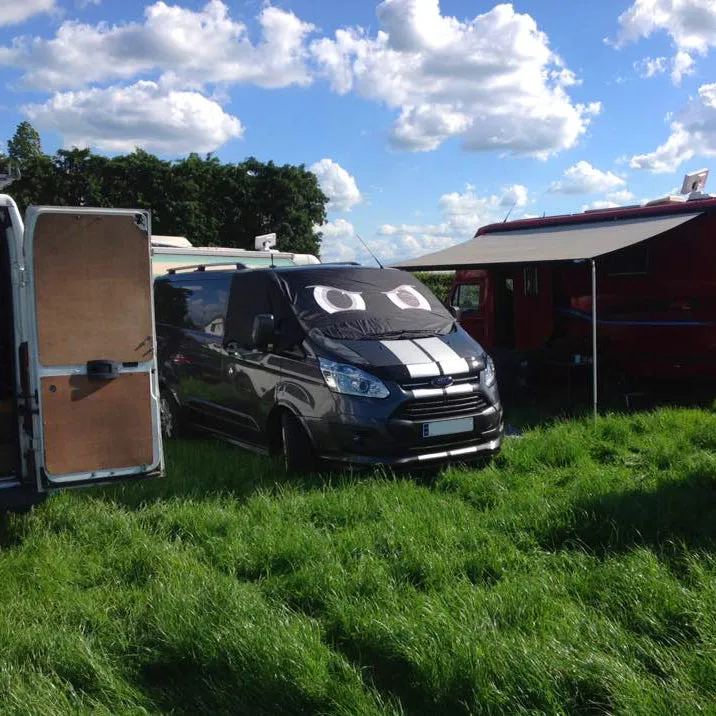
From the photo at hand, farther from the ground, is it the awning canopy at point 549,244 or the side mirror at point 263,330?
the awning canopy at point 549,244

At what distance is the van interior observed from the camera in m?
5.14

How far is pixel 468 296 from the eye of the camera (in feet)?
40.6

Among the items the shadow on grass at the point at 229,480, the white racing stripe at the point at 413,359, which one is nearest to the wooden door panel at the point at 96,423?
the shadow on grass at the point at 229,480

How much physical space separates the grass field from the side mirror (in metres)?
1.34

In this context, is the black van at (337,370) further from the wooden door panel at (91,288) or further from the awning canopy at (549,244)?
the awning canopy at (549,244)

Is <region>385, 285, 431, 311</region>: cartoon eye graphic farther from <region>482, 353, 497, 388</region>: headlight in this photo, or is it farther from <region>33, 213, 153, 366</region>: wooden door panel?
<region>33, 213, 153, 366</region>: wooden door panel

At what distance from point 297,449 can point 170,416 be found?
2.97 m

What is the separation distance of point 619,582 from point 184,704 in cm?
224

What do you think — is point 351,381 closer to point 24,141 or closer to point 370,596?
point 370,596

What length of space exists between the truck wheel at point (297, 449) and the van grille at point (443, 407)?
0.90 m

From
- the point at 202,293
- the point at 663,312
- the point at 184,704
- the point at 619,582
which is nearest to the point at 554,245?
the point at 663,312

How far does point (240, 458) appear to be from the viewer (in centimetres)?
739

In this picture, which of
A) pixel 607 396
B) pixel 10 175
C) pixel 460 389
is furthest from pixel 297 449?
pixel 607 396

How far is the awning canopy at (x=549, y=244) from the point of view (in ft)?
29.1
